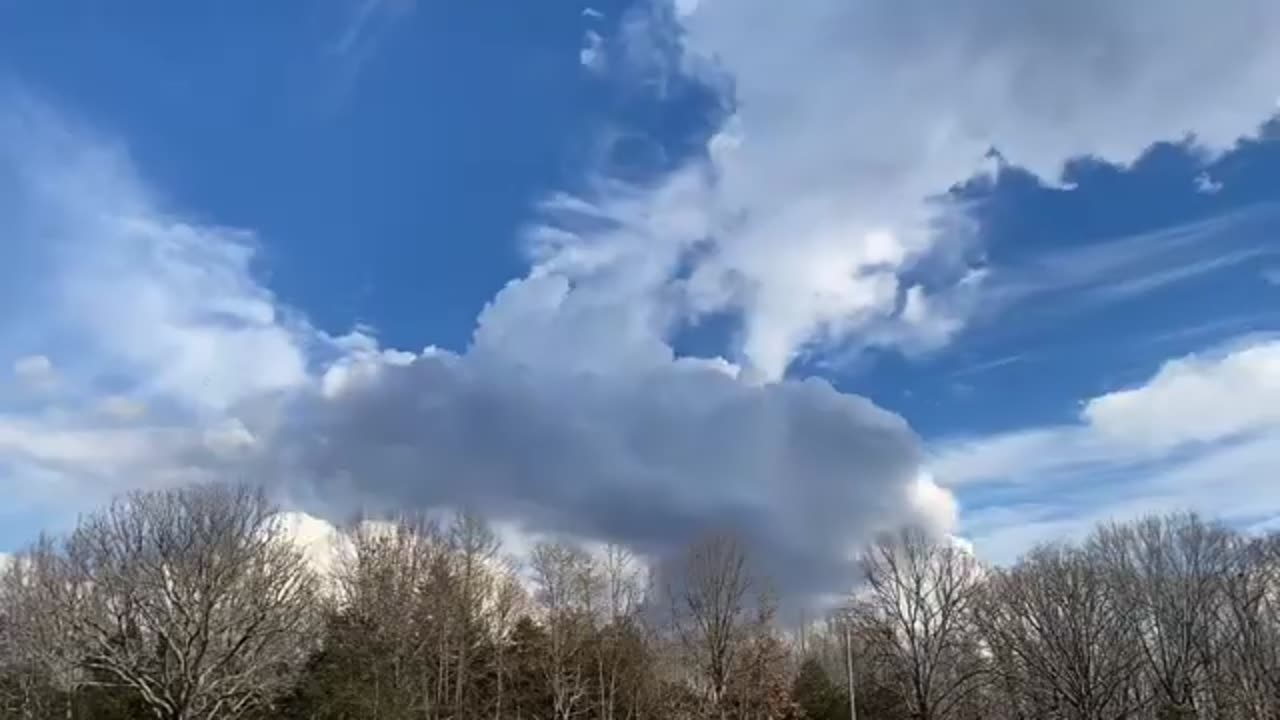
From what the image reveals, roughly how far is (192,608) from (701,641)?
102 ft

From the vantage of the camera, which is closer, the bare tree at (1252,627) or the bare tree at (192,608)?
the bare tree at (192,608)

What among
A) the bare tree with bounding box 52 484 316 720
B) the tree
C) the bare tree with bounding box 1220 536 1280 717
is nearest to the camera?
the bare tree with bounding box 52 484 316 720

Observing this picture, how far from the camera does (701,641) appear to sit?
64812 millimetres

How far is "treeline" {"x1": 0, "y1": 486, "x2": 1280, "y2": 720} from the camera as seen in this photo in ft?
173

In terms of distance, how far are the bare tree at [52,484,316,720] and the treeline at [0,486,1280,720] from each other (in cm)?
64

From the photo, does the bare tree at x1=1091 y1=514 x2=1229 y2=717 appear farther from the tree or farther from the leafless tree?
the tree

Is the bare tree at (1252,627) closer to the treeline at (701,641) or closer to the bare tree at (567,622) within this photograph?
the treeline at (701,641)

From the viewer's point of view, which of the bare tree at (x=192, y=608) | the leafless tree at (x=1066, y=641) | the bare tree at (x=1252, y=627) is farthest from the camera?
the leafless tree at (x=1066, y=641)

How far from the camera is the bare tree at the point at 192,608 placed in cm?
4294

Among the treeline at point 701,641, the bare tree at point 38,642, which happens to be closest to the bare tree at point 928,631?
the treeline at point 701,641

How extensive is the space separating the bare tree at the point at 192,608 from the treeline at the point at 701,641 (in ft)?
2.09

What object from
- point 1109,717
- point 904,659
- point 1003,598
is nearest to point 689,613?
point 904,659

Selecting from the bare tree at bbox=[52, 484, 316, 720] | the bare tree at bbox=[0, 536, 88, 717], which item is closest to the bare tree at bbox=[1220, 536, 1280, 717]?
the bare tree at bbox=[52, 484, 316, 720]

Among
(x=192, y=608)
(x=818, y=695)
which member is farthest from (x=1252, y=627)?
(x=192, y=608)
